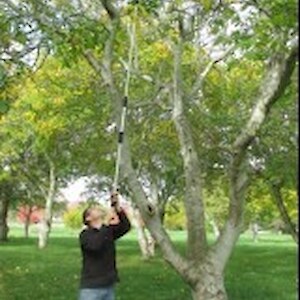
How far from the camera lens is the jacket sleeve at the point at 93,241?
1075cm

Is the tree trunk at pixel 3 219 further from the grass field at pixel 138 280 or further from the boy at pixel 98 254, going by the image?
the boy at pixel 98 254

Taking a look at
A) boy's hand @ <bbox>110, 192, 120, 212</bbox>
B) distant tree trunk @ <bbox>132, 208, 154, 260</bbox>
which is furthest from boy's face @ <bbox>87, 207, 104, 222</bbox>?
distant tree trunk @ <bbox>132, 208, 154, 260</bbox>

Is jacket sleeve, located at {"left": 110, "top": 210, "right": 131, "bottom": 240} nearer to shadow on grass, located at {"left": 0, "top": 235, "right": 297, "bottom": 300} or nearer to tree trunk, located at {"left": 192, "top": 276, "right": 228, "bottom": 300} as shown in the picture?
tree trunk, located at {"left": 192, "top": 276, "right": 228, "bottom": 300}

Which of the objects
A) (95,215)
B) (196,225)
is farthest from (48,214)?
(95,215)

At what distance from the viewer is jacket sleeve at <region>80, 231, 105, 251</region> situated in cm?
1075

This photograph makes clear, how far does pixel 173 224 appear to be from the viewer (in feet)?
408

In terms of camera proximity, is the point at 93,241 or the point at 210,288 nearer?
the point at 93,241

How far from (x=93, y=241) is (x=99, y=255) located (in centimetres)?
25

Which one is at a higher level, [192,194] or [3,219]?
[3,219]

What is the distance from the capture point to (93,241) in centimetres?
1075

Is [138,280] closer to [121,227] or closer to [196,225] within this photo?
[196,225]

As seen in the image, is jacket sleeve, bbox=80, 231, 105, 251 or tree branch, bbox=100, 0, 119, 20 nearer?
jacket sleeve, bbox=80, 231, 105, 251

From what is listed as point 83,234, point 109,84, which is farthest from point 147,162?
point 83,234

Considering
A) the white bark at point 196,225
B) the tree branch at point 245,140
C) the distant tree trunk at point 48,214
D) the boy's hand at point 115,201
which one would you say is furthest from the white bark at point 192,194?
the distant tree trunk at point 48,214
